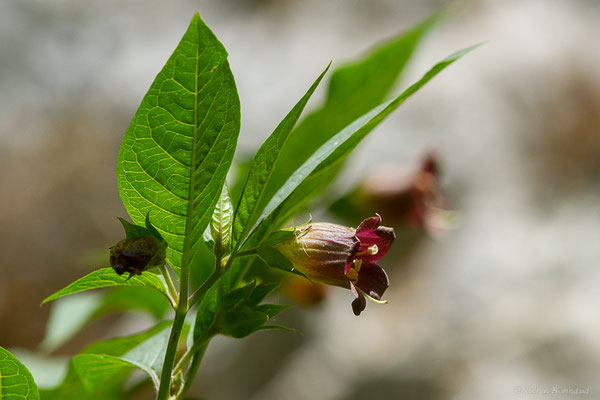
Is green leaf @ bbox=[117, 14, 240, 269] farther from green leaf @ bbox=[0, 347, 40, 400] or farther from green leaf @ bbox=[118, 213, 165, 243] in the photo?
green leaf @ bbox=[0, 347, 40, 400]

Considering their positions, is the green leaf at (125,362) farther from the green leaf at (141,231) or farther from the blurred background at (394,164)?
the blurred background at (394,164)

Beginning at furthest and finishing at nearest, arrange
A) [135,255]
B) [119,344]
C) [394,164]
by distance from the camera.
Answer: [394,164] < [119,344] < [135,255]

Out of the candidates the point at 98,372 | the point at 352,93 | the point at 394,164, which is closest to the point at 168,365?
the point at 98,372

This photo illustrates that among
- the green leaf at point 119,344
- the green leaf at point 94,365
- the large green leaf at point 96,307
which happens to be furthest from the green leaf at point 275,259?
the large green leaf at point 96,307

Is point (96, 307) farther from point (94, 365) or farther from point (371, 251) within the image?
point (371, 251)

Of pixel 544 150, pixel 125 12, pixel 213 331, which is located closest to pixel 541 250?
pixel 544 150

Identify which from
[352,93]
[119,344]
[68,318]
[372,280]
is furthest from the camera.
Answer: [68,318]
